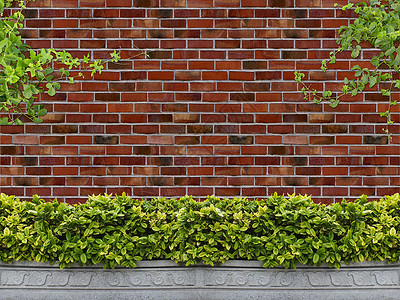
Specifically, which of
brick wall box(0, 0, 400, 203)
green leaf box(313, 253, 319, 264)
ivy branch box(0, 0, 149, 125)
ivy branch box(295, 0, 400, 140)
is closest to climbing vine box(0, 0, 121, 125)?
ivy branch box(0, 0, 149, 125)

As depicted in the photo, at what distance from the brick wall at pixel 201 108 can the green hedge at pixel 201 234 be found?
54 centimetres

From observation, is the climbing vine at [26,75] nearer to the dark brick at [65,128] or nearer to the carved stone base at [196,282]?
the dark brick at [65,128]

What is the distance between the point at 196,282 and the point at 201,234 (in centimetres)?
42

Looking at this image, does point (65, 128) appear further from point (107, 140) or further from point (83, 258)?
point (83, 258)

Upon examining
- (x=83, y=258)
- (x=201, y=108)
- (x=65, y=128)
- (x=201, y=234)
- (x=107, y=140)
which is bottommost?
(x=83, y=258)

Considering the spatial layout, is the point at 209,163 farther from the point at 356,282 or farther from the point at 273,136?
the point at 356,282

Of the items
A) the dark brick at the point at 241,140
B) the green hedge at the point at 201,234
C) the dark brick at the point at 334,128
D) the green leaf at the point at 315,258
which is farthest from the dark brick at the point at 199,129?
the green leaf at the point at 315,258

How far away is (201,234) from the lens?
3213mm

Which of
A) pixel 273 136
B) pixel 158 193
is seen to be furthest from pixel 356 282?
pixel 158 193

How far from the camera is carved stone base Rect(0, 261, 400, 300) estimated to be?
3.22 meters

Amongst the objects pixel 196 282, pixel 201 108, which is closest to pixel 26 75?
pixel 201 108

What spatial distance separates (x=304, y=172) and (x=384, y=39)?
4.62 ft

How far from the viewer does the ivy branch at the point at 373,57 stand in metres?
3.53

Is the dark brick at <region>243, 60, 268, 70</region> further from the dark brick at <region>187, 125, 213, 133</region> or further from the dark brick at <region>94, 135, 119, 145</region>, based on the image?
the dark brick at <region>94, 135, 119, 145</region>
